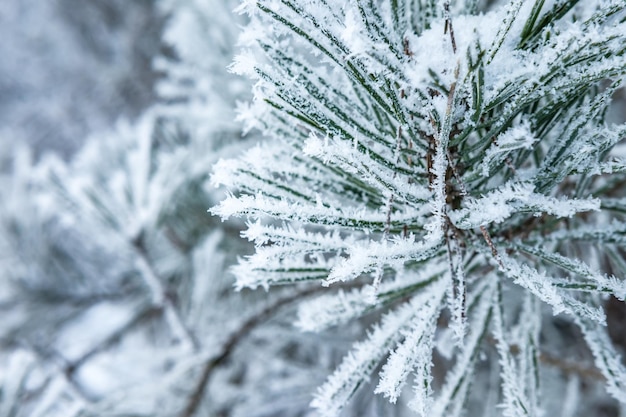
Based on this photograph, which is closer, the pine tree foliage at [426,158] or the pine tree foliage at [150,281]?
the pine tree foliage at [426,158]

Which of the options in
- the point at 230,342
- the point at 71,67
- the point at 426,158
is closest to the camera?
the point at 426,158

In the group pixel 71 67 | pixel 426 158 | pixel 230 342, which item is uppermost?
pixel 71 67

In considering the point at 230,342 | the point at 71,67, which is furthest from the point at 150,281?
the point at 71,67

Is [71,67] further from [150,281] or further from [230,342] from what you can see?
[230,342]

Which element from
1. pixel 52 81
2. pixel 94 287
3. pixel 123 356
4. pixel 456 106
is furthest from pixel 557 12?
pixel 52 81

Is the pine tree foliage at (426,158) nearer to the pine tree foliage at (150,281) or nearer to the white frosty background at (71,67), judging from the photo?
the pine tree foliage at (150,281)

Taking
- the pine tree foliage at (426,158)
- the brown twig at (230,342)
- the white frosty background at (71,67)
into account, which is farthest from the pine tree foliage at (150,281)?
the white frosty background at (71,67)

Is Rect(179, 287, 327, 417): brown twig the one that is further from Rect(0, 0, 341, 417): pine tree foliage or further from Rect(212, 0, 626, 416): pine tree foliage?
Rect(212, 0, 626, 416): pine tree foliage
